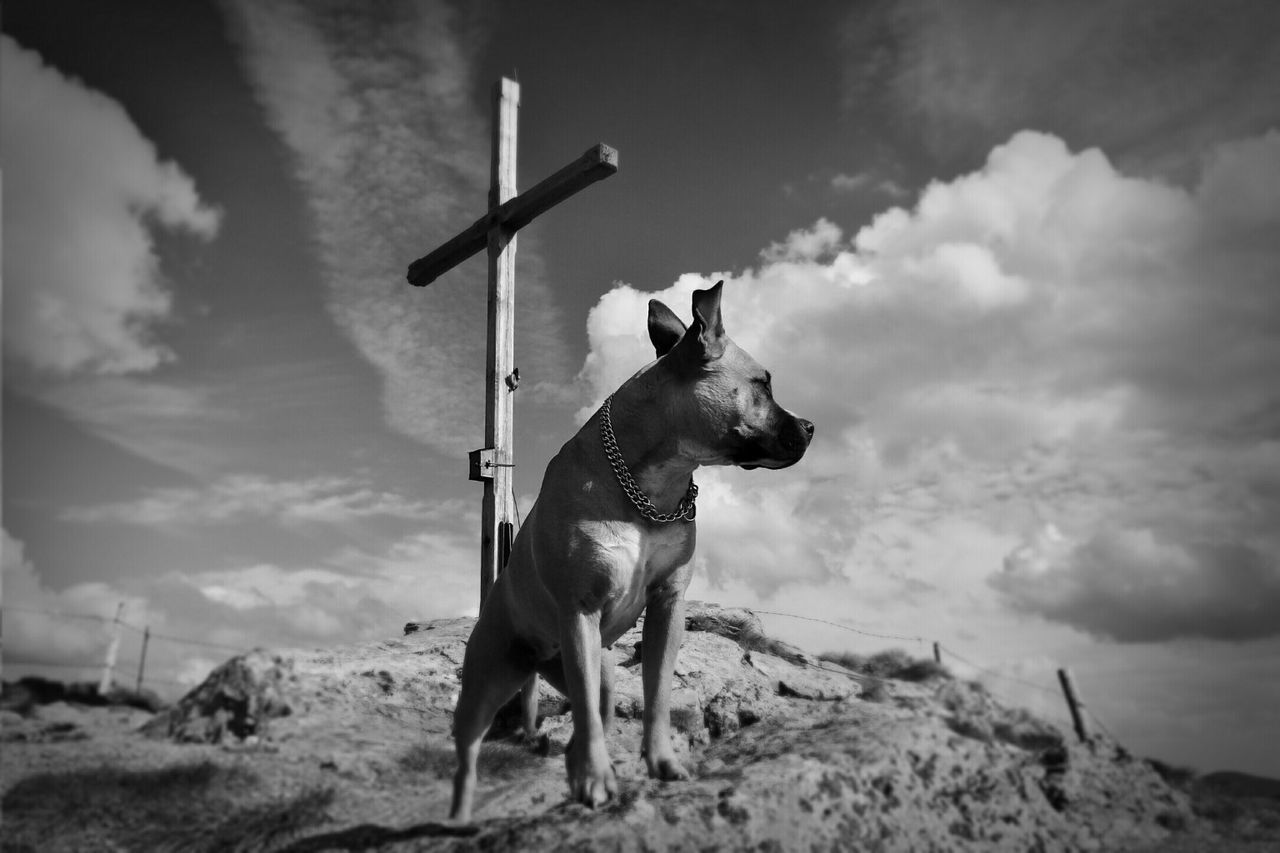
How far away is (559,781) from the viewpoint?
5.02 m

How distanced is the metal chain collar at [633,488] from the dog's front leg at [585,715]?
0.57 m

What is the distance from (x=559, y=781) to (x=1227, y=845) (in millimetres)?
3747

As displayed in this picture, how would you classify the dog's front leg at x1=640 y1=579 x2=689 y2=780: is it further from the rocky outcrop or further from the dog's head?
the dog's head

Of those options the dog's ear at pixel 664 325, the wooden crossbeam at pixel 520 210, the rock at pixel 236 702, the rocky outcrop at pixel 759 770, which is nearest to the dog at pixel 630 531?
the dog's ear at pixel 664 325

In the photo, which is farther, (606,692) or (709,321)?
(606,692)

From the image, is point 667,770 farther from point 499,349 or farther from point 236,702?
point 499,349

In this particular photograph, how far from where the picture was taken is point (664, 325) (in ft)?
14.1

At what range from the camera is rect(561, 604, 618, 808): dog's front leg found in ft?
11.6

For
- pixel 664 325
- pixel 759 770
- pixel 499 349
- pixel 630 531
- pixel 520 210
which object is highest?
pixel 520 210

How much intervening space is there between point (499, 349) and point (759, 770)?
5855 millimetres

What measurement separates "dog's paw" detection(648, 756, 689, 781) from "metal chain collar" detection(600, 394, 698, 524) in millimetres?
1168

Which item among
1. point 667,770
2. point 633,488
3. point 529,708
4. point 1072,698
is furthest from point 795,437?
point 1072,698

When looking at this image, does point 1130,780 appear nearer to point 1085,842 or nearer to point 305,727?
point 1085,842

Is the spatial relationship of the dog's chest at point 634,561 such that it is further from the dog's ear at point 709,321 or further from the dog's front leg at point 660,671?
the dog's ear at point 709,321
